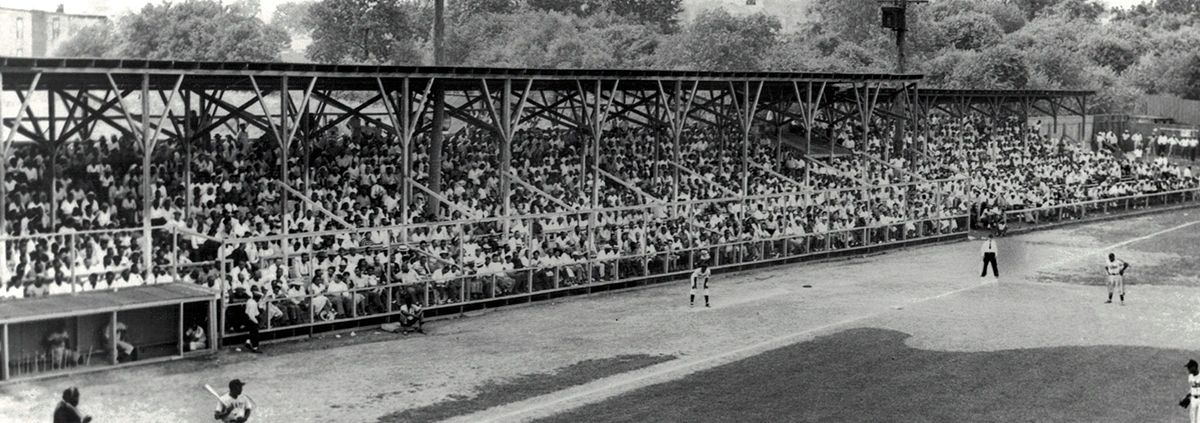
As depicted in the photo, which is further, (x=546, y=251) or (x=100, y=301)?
(x=546, y=251)

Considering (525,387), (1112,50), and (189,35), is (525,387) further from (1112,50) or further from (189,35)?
(1112,50)

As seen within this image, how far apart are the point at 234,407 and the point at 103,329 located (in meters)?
5.83

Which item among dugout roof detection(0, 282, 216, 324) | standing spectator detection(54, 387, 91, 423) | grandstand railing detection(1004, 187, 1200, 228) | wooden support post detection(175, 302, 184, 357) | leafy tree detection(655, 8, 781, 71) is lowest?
wooden support post detection(175, 302, 184, 357)

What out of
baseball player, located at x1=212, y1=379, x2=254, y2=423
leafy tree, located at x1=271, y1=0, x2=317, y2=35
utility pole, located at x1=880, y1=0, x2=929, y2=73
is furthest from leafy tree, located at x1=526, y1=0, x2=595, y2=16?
baseball player, located at x1=212, y1=379, x2=254, y2=423

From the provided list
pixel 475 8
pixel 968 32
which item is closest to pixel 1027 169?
pixel 968 32

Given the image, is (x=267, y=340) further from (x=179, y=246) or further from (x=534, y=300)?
(x=534, y=300)

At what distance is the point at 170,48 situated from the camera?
67188 mm

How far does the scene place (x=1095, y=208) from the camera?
46125 millimetres

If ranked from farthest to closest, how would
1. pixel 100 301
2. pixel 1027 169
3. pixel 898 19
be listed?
pixel 1027 169 < pixel 898 19 < pixel 100 301

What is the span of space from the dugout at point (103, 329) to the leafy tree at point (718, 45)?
5792 cm

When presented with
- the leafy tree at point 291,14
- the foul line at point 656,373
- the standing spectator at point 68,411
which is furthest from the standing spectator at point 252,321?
the leafy tree at point 291,14

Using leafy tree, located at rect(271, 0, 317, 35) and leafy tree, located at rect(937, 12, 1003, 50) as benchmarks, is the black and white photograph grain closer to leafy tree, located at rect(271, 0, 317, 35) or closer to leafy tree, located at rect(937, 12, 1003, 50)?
leafy tree, located at rect(937, 12, 1003, 50)

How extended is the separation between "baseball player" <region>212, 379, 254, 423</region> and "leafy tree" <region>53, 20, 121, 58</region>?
58449mm

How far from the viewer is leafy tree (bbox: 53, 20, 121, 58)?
6894 centimetres
